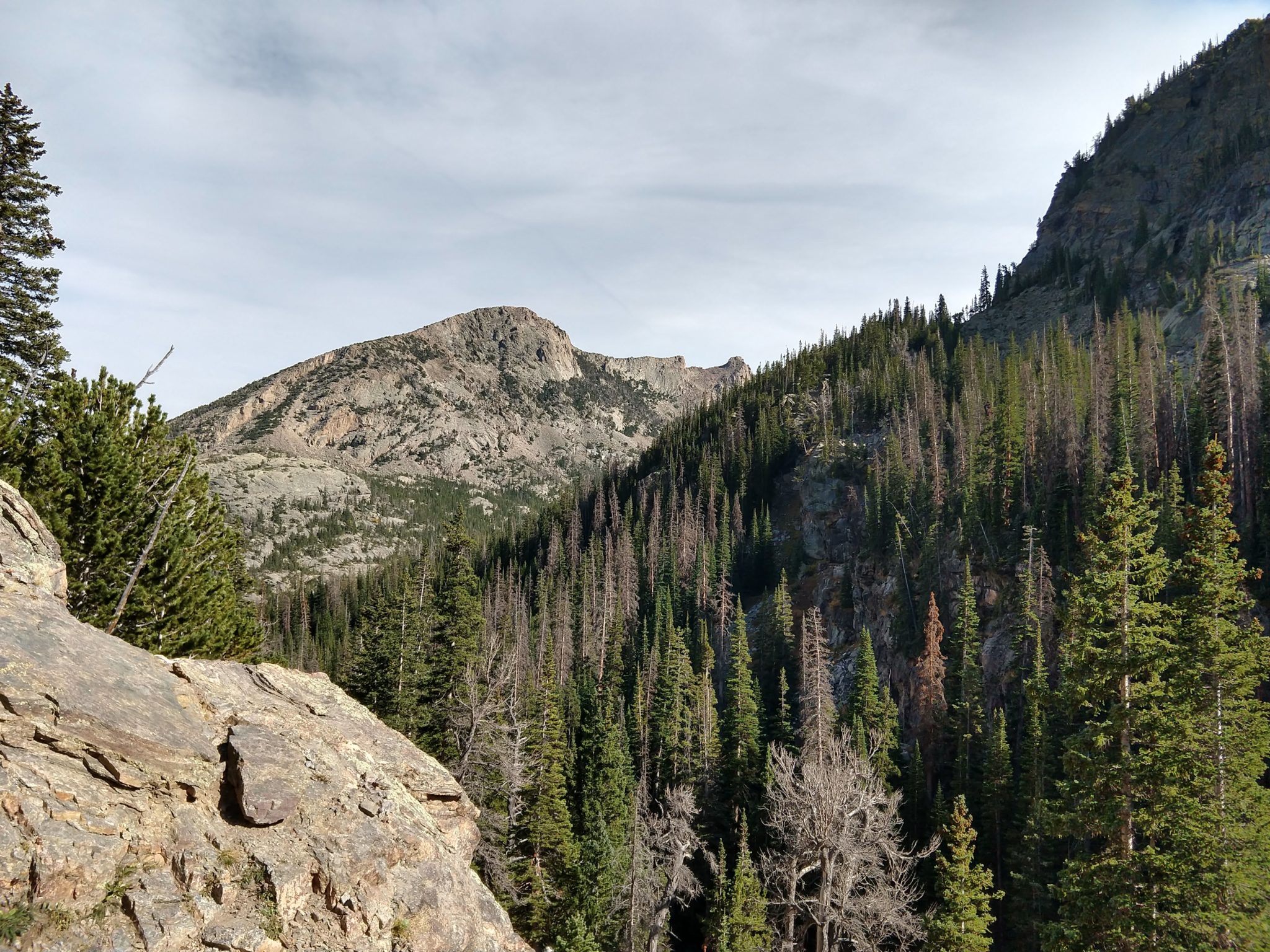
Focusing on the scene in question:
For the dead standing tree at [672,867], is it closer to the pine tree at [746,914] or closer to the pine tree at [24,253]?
the pine tree at [746,914]

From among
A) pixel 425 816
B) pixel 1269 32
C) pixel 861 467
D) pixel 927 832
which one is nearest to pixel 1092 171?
pixel 1269 32

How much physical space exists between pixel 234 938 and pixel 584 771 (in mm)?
37174

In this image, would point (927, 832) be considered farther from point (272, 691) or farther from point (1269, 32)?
point (1269, 32)

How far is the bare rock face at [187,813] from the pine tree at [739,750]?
1338 inches

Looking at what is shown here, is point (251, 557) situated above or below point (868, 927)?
above

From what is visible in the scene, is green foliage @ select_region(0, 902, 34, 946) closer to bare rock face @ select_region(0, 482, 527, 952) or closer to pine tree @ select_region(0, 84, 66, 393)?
bare rock face @ select_region(0, 482, 527, 952)

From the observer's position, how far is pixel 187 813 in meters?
12.4

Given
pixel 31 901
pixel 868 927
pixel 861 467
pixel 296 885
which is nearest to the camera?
pixel 31 901

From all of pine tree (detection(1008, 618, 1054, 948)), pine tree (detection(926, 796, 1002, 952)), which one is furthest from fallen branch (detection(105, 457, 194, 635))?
pine tree (detection(1008, 618, 1054, 948))

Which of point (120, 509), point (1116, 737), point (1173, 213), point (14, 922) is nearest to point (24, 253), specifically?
point (120, 509)

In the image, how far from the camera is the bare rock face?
10602 mm

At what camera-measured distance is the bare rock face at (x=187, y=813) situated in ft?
34.8

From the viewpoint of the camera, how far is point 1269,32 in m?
163

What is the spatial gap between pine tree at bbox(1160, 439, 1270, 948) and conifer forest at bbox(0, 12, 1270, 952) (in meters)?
0.09
